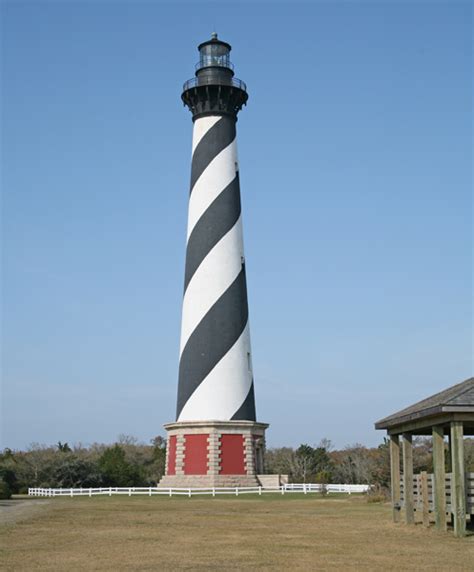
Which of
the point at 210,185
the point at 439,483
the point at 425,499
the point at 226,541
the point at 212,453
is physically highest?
the point at 210,185

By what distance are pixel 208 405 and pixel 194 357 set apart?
2322mm

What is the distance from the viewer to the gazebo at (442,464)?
54.0 ft

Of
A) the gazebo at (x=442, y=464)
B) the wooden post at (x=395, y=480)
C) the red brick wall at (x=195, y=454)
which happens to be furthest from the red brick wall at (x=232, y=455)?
the gazebo at (x=442, y=464)

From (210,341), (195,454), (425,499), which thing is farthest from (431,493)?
(195,454)

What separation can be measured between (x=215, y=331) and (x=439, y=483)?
21682 millimetres

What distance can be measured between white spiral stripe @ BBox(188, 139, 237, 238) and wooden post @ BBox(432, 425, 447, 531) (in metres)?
23.6

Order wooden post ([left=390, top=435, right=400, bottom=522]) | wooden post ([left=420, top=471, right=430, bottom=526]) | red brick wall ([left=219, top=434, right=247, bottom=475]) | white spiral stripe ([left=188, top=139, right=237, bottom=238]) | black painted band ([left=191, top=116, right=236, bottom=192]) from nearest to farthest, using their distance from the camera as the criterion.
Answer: wooden post ([left=420, top=471, right=430, bottom=526]), wooden post ([left=390, top=435, right=400, bottom=522]), red brick wall ([left=219, top=434, right=247, bottom=475]), white spiral stripe ([left=188, top=139, right=237, bottom=238]), black painted band ([left=191, top=116, right=236, bottom=192])

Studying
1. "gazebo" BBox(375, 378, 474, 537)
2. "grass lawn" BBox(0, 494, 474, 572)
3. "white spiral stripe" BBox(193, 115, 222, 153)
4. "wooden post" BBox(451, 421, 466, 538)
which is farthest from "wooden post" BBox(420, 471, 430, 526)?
"white spiral stripe" BBox(193, 115, 222, 153)

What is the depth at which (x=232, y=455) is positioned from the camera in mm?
38062

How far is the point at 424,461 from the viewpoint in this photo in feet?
142

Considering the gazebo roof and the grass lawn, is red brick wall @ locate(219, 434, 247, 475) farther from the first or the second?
the gazebo roof

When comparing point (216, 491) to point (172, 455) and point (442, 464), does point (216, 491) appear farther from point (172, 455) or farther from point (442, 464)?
point (442, 464)

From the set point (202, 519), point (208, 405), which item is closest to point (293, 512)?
point (202, 519)

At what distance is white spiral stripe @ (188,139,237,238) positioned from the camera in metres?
39.8
